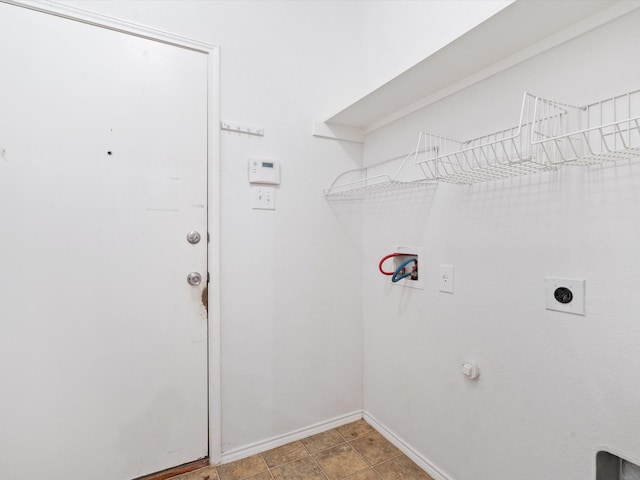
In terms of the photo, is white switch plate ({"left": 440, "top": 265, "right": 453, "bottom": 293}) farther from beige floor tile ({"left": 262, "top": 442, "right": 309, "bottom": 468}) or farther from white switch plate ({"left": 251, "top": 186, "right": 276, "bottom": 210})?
beige floor tile ({"left": 262, "top": 442, "right": 309, "bottom": 468})

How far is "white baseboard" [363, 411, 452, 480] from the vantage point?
144 cm

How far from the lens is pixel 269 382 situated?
5.49 ft

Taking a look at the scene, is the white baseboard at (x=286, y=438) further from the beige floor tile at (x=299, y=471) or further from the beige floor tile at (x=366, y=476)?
the beige floor tile at (x=366, y=476)

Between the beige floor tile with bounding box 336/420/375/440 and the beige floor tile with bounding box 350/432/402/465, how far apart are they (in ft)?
0.11

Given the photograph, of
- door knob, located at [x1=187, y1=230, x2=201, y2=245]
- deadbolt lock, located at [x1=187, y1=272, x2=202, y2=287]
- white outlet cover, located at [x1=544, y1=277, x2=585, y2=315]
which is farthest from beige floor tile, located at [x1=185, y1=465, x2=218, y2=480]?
white outlet cover, located at [x1=544, y1=277, x2=585, y2=315]

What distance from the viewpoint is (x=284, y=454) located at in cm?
163

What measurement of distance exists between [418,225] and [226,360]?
3.81ft

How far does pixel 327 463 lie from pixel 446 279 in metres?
1.07

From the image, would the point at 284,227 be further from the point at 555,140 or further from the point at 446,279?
the point at 555,140

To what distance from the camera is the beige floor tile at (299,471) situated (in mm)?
1462

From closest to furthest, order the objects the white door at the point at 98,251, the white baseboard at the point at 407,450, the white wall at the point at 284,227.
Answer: the white door at the point at 98,251 < the white baseboard at the point at 407,450 < the white wall at the point at 284,227

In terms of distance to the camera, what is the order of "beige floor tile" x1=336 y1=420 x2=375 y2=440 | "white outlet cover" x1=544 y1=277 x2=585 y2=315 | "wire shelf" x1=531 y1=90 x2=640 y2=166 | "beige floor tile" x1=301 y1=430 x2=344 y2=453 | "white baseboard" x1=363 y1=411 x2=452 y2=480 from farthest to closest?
"beige floor tile" x1=336 y1=420 x2=375 y2=440, "beige floor tile" x1=301 y1=430 x2=344 y2=453, "white baseboard" x1=363 y1=411 x2=452 y2=480, "white outlet cover" x1=544 y1=277 x2=585 y2=315, "wire shelf" x1=531 y1=90 x2=640 y2=166

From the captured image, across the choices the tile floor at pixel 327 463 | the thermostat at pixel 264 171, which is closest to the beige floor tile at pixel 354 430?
the tile floor at pixel 327 463

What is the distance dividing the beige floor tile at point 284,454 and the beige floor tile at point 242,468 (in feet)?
0.13
